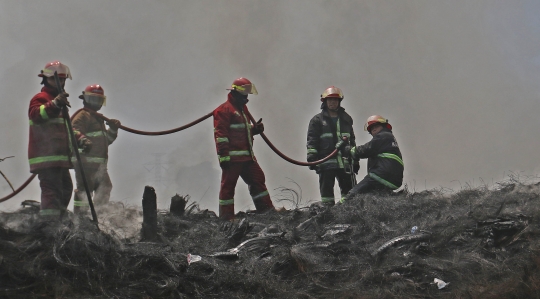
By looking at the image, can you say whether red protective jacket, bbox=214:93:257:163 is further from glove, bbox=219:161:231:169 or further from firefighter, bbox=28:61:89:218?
firefighter, bbox=28:61:89:218

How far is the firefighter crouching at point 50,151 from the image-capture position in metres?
7.94

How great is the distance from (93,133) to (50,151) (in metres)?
2.13

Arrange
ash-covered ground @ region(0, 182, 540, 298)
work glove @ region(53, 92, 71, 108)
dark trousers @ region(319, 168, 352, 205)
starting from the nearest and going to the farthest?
ash-covered ground @ region(0, 182, 540, 298), work glove @ region(53, 92, 71, 108), dark trousers @ region(319, 168, 352, 205)

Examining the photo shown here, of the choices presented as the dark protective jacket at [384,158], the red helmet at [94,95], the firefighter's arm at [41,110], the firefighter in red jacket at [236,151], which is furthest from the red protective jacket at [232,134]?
the firefighter's arm at [41,110]

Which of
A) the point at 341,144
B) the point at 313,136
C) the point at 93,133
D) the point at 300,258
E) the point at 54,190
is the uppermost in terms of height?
the point at 313,136

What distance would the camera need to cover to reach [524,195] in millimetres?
8164

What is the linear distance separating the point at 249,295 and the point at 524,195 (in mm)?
3864

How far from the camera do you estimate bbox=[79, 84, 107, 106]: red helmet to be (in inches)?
409

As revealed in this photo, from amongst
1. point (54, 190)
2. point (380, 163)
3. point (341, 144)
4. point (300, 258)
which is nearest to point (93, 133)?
point (54, 190)

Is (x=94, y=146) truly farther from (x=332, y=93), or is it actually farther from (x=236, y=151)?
(x=332, y=93)

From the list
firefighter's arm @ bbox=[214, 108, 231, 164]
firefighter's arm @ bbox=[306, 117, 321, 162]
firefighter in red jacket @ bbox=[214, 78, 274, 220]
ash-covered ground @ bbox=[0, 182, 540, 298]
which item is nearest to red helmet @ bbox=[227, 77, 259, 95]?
firefighter in red jacket @ bbox=[214, 78, 274, 220]

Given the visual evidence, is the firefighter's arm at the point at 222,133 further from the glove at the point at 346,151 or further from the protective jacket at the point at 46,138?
the protective jacket at the point at 46,138

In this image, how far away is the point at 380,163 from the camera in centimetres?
1006

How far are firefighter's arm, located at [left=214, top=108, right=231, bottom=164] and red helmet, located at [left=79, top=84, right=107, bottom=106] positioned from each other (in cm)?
182
